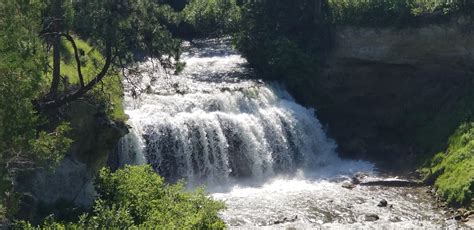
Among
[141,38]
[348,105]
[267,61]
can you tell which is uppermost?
[141,38]

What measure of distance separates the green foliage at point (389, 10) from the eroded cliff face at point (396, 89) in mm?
464

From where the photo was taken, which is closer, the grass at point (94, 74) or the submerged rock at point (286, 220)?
the grass at point (94, 74)

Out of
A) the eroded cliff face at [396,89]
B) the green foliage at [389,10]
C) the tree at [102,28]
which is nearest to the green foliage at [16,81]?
the tree at [102,28]

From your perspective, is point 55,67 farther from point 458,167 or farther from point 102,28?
point 458,167

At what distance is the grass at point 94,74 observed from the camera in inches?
893

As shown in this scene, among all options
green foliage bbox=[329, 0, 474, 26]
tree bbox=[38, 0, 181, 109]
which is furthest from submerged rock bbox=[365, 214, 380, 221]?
green foliage bbox=[329, 0, 474, 26]

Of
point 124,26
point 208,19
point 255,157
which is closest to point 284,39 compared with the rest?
→ point 255,157

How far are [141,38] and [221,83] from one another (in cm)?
1534

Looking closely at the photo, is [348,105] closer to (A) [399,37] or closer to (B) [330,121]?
(B) [330,121]

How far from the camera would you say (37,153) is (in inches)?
625

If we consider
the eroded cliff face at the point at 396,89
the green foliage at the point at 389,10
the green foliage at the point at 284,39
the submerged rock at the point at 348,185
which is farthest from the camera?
the green foliage at the point at 284,39

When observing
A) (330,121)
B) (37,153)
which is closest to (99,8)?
(37,153)

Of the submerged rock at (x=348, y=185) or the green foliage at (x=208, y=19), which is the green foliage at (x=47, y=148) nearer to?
the submerged rock at (x=348, y=185)

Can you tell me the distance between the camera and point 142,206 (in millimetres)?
18875
